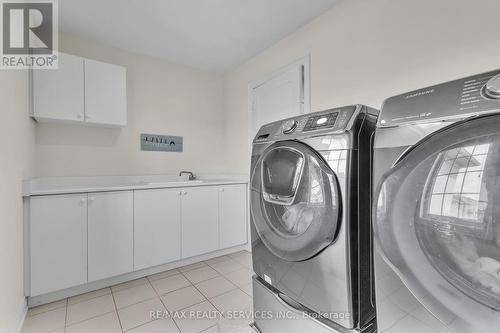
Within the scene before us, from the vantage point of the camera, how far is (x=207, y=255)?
102 inches

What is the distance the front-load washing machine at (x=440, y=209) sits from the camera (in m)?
0.60

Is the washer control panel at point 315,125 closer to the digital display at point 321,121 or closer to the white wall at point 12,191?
the digital display at point 321,121

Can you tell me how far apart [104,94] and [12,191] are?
1258 mm

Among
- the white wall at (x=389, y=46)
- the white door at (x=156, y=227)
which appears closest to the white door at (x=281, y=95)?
the white wall at (x=389, y=46)

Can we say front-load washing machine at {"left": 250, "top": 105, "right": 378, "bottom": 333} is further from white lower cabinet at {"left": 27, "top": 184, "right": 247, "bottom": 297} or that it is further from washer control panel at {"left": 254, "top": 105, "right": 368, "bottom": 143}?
white lower cabinet at {"left": 27, "top": 184, "right": 247, "bottom": 297}

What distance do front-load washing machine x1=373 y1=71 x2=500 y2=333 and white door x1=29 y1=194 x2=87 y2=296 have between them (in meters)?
2.08

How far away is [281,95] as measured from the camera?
2453mm

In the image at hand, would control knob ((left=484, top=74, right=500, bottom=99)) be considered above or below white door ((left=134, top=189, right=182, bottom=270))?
above

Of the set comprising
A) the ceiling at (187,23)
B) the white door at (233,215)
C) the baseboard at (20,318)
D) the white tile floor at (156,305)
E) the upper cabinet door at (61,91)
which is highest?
the ceiling at (187,23)

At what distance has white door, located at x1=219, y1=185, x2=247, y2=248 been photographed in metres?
2.67

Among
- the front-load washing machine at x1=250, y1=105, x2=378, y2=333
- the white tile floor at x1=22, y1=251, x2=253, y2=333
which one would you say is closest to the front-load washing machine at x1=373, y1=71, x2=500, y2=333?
the front-load washing machine at x1=250, y1=105, x2=378, y2=333

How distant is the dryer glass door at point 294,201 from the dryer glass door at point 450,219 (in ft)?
0.78

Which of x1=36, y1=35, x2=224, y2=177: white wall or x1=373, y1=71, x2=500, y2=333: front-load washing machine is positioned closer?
x1=373, y1=71, x2=500, y2=333: front-load washing machine

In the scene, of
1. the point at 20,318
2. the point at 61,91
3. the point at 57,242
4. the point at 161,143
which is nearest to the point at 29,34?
the point at 61,91
